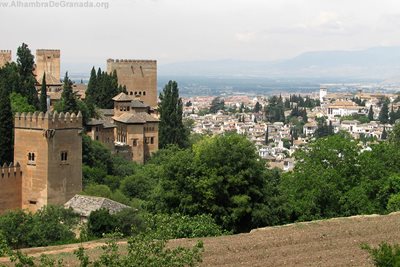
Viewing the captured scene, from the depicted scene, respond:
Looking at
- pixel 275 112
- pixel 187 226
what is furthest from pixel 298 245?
pixel 275 112

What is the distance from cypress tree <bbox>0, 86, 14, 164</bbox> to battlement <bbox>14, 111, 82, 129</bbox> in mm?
1978

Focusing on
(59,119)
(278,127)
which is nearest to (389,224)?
(59,119)

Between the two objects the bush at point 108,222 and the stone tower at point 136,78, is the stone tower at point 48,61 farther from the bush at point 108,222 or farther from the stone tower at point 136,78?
the bush at point 108,222

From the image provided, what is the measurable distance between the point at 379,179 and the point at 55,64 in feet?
123

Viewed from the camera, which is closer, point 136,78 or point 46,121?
point 46,121

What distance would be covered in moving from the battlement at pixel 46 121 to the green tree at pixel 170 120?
17.3m

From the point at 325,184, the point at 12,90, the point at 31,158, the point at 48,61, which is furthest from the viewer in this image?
the point at 48,61

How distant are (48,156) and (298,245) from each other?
1606cm

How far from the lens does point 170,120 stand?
5097cm

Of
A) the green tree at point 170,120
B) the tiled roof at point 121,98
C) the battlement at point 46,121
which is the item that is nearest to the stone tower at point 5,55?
the tiled roof at point 121,98

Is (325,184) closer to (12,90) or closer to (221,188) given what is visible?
(221,188)

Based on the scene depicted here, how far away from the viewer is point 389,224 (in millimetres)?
21578

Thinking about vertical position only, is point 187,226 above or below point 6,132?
below

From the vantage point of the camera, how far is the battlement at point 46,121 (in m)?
32.7
